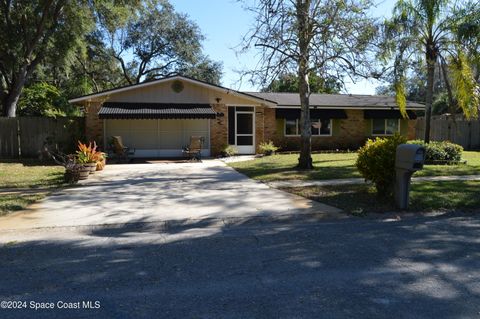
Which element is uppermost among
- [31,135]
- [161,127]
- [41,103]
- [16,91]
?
[16,91]

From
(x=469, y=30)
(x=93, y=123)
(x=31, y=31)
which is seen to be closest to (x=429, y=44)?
(x=469, y=30)

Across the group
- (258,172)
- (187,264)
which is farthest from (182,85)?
(187,264)

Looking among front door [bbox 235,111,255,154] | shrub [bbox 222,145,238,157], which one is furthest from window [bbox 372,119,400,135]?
shrub [bbox 222,145,238,157]

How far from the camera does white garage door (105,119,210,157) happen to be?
19484 millimetres

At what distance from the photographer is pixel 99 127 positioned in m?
19.0

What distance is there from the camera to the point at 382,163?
26.8 ft

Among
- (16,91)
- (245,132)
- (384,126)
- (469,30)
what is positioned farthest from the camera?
(384,126)

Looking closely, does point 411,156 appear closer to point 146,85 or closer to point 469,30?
point 469,30

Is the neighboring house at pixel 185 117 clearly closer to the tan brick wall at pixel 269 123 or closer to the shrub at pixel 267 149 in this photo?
the tan brick wall at pixel 269 123

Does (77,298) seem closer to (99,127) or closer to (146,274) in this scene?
(146,274)

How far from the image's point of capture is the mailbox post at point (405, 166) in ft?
23.7

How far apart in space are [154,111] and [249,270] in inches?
578

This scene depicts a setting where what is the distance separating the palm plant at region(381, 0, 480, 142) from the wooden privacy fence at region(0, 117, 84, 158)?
14.0 metres

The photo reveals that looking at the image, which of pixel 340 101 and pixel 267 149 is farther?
pixel 340 101
